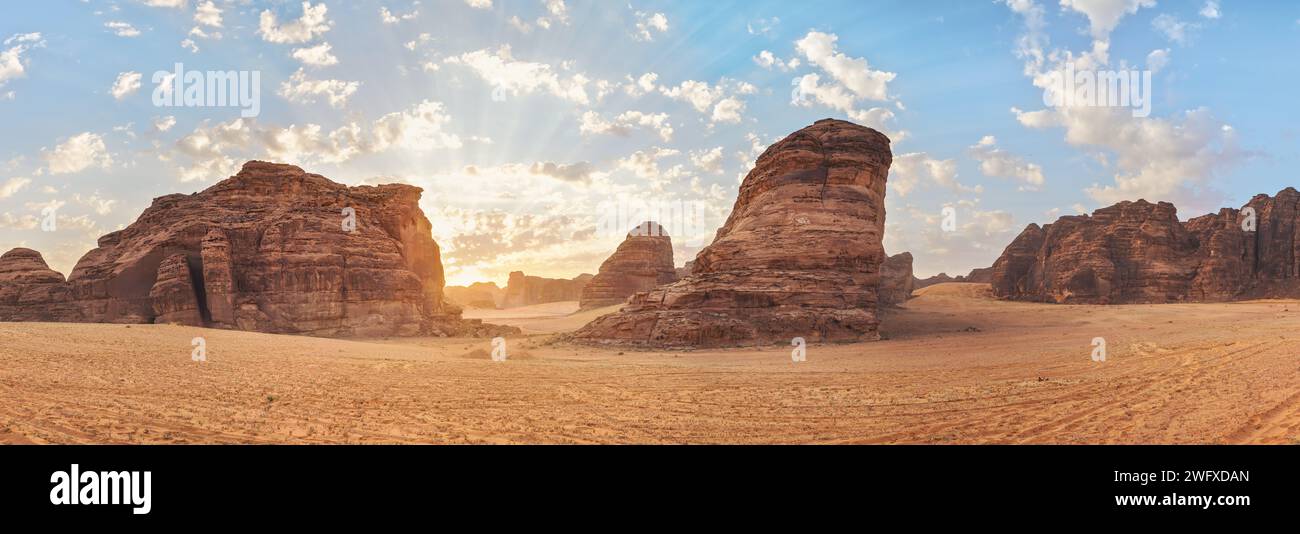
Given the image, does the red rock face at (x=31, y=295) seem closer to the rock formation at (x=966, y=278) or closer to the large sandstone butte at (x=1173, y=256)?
the large sandstone butte at (x=1173, y=256)

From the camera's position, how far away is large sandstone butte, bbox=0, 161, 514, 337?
32625mm

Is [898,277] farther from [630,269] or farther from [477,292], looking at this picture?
[477,292]

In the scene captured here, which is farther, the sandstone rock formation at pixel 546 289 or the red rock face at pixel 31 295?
the sandstone rock formation at pixel 546 289

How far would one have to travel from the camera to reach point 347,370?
15672 millimetres

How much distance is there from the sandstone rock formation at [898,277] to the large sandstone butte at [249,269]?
40470mm

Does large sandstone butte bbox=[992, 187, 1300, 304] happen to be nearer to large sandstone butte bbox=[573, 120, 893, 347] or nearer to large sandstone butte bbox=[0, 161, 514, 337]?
large sandstone butte bbox=[573, 120, 893, 347]

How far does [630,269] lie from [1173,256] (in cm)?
5703

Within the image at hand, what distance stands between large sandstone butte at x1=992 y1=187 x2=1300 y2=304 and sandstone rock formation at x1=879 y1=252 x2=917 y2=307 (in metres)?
13.0

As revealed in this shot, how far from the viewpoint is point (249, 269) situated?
3450cm

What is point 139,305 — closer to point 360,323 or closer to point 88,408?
point 360,323

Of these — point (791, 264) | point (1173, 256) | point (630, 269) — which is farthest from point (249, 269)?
point (1173, 256)

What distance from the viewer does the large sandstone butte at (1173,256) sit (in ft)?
164

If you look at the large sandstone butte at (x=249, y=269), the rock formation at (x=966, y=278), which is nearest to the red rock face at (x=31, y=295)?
the large sandstone butte at (x=249, y=269)
